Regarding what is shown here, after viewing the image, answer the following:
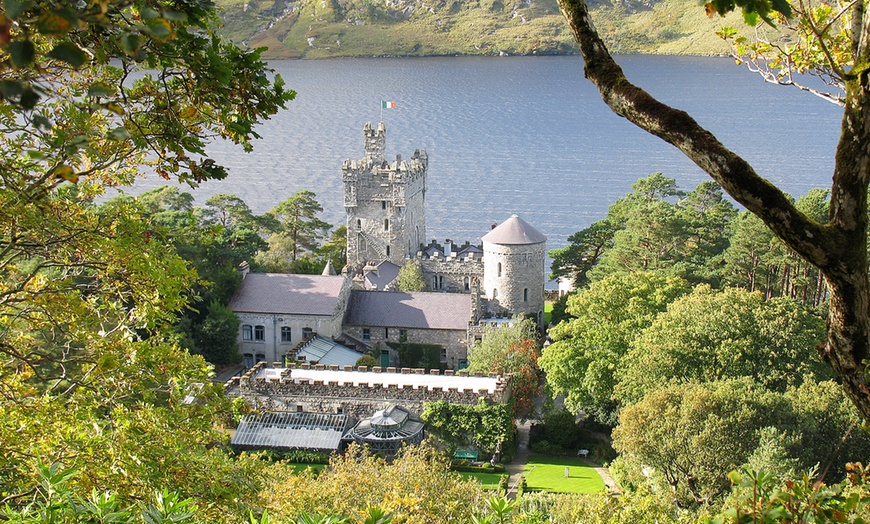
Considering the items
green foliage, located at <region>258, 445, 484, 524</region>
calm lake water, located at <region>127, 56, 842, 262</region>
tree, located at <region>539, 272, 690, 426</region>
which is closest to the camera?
green foliage, located at <region>258, 445, 484, 524</region>

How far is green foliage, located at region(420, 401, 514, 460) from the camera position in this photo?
3512 centimetres

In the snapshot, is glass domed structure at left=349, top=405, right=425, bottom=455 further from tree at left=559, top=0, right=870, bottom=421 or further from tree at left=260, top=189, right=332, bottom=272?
tree at left=559, top=0, right=870, bottom=421

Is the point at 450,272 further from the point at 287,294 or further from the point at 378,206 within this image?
the point at 287,294

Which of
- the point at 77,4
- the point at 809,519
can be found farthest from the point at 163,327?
the point at 809,519

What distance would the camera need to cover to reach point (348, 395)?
1441 inches

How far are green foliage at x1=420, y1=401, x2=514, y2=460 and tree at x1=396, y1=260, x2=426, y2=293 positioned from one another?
53.2 feet

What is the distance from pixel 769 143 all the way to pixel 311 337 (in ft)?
264

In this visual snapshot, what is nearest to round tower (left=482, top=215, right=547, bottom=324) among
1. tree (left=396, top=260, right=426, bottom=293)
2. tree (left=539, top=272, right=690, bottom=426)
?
tree (left=396, top=260, right=426, bottom=293)

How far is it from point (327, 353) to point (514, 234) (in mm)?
11865

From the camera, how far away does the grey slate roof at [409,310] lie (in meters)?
46.7

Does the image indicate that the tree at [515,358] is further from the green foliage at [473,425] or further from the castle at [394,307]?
the castle at [394,307]

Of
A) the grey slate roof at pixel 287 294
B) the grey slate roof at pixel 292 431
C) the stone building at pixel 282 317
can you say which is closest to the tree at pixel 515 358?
the grey slate roof at pixel 292 431

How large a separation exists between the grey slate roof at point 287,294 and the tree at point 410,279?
15.8 ft

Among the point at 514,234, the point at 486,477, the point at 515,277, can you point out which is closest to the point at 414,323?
the point at 515,277
